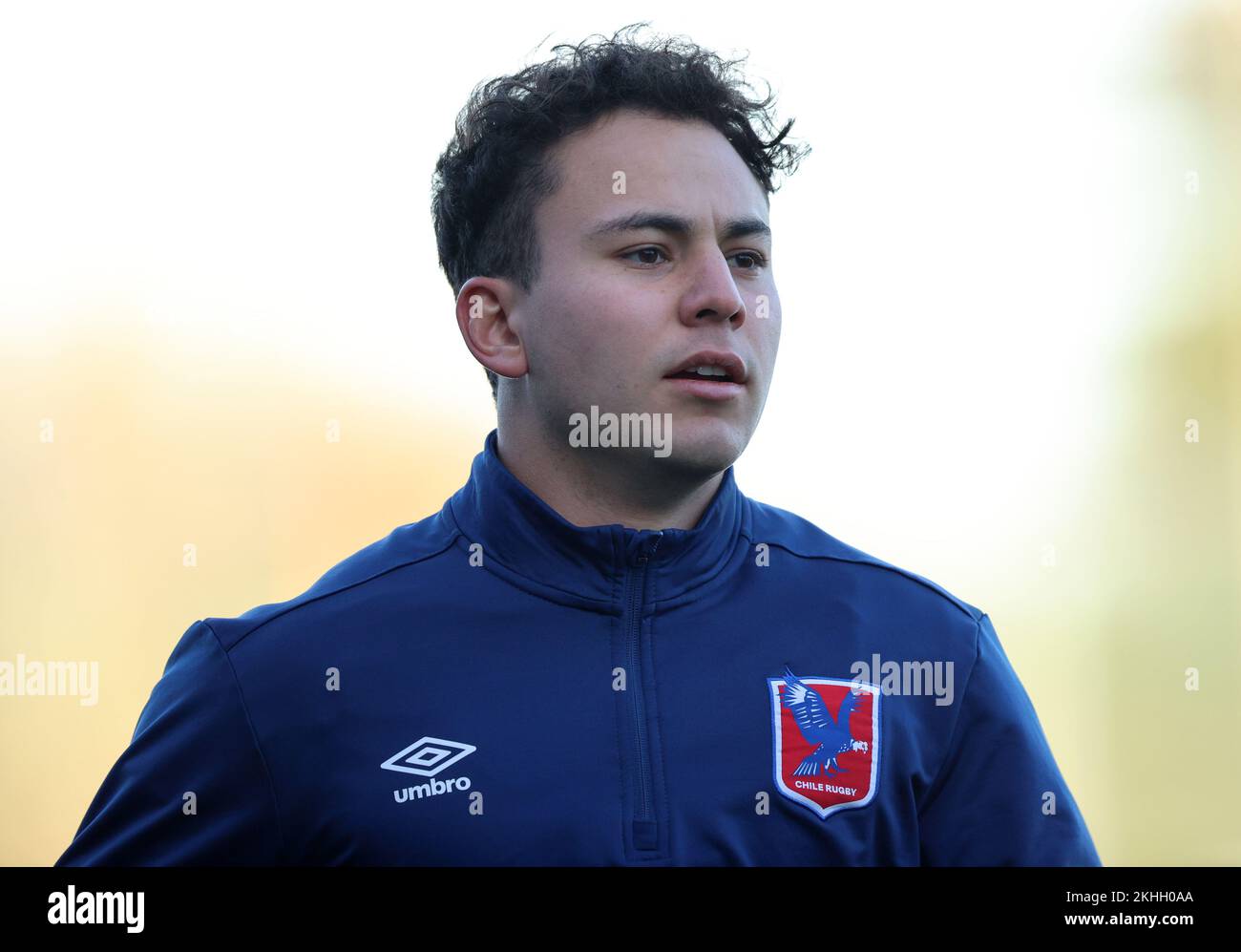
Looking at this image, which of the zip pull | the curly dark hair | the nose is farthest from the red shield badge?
the curly dark hair

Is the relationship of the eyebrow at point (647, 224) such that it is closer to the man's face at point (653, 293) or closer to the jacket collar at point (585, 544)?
the man's face at point (653, 293)

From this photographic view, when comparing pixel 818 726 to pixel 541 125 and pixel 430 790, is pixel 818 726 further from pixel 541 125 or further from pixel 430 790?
pixel 541 125

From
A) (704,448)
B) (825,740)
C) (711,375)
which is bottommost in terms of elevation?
(825,740)

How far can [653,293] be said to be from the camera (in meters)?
2.01

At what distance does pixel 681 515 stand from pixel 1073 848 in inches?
29.3

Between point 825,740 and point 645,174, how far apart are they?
89 cm

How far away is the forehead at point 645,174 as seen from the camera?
2.07m

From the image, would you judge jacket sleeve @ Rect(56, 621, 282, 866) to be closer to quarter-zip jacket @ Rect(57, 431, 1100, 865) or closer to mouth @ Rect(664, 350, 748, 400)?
quarter-zip jacket @ Rect(57, 431, 1100, 865)

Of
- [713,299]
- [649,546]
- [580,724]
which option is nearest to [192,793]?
[580,724]

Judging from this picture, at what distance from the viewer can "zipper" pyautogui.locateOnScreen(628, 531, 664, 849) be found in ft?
5.77

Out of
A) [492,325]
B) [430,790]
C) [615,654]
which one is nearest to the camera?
[430,790]

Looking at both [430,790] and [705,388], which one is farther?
[705,388]
